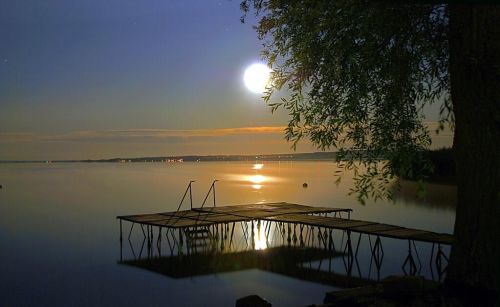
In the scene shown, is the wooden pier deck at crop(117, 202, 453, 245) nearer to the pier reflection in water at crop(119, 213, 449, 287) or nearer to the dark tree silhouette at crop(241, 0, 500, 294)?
the pier reflection in water at crop(119, 213, 449, 287)

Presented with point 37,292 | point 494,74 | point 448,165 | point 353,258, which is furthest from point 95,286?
point 448,165

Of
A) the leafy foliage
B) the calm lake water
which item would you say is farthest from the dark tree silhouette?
the calm lake water

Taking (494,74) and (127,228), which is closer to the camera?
(494,74)

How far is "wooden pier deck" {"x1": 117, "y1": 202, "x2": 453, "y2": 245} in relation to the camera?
17.1 m

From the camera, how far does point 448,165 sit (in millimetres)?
54750

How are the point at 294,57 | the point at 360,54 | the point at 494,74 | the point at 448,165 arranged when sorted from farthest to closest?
the point at 448,165 < the point at 294,57 < the point at 360,54 < the point at 494,74

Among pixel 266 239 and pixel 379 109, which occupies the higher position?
pixel 379 109

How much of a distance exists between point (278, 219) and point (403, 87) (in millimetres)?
12850

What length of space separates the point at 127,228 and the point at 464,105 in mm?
26253

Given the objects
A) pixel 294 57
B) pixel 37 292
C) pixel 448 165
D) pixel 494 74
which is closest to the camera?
pixel 494 74

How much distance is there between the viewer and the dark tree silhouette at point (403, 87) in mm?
7637

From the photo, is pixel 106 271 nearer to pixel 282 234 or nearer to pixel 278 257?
pixel 278 257

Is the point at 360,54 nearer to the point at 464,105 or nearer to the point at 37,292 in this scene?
the point at 464,105

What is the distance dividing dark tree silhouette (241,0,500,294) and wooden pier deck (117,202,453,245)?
7.60 m
